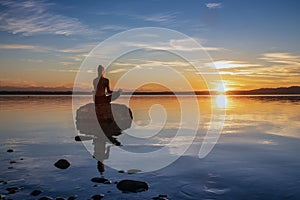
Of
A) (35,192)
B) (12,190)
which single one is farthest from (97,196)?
(12,190)

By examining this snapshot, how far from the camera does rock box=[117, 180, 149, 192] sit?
1213 centimetres

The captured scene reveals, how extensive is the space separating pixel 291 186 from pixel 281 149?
949cm

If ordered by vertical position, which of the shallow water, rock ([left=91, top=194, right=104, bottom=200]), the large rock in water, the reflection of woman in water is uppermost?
the reflection of woman in water

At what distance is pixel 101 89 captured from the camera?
28391 mm

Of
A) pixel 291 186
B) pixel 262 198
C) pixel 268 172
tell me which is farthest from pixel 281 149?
pixel 262 198

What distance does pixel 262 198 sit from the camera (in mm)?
11469

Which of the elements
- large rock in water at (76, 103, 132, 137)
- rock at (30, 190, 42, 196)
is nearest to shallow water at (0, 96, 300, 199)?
rock at (30, 190, 42, 196)

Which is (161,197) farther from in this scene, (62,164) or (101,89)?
(101,89)

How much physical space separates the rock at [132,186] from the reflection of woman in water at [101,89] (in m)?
16.7

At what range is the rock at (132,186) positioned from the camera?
1213cm

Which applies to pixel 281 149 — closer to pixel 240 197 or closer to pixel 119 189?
pixel 240 197

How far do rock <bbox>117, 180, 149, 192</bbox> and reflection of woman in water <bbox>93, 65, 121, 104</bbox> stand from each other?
54.7ft

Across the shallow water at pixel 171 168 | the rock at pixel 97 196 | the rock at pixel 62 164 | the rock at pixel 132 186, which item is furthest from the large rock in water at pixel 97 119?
the rock at pixel 97 196

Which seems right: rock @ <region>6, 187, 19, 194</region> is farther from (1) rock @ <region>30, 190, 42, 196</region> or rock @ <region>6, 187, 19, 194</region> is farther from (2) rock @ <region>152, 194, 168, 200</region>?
(2) rock @ <region>152, 194, 168, 200</region>
